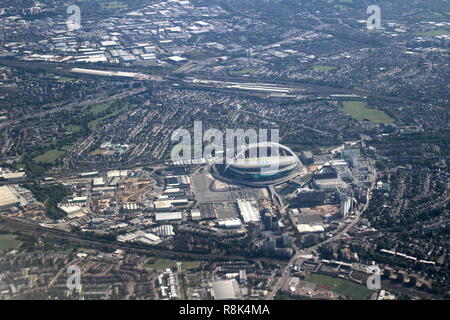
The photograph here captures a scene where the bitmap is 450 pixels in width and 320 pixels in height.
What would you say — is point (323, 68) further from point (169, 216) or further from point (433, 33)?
point (169, 216)

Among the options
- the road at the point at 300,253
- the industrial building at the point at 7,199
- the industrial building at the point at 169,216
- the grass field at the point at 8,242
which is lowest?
the grass field at the point at 8,242

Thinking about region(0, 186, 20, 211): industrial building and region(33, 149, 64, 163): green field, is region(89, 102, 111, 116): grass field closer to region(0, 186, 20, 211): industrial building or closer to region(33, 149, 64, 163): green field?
region(33, 149, 64, 163): green field

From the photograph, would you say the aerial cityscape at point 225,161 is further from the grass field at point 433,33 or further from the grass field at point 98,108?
the grass field at point 433,33

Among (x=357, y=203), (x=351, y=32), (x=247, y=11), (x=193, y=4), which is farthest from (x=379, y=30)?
(x=357, y=203)

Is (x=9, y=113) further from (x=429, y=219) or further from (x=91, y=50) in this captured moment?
(x=429, y=219)

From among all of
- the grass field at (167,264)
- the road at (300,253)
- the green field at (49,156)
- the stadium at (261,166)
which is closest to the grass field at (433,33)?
the stadium at (261,166)

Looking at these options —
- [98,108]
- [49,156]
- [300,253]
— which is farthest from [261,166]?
[98,108]

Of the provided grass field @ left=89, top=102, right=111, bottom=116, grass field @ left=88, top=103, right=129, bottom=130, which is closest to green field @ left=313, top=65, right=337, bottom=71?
grass field @ left=88, top=103, right=129, bottom=130
